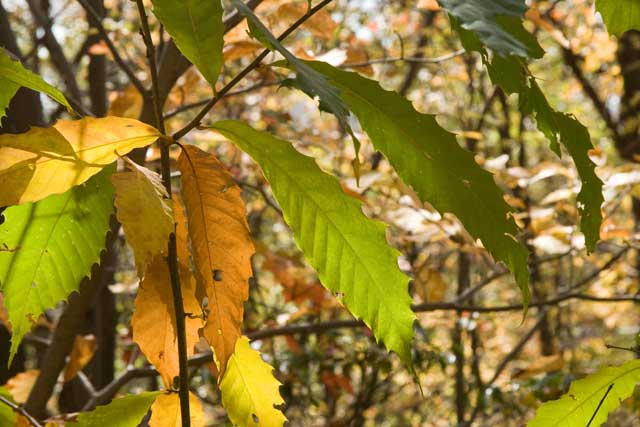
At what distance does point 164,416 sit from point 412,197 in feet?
4.18

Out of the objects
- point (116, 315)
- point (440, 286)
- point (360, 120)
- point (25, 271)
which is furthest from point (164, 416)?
point (116, 315)

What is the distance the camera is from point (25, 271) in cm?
66

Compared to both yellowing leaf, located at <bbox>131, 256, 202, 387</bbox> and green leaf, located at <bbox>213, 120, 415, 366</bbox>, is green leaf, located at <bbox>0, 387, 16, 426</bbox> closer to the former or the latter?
yellowing leaf, located at <bbox>131, 256, 202, 387</bbox>

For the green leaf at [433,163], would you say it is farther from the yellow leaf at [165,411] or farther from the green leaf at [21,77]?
the yellow leaf at [165,411]

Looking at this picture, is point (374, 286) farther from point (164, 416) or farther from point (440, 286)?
point (440, 286)

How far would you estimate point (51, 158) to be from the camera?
520 millimetres

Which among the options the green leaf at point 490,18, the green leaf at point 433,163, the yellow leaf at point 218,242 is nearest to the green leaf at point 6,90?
the yellow leaf at point 218,242

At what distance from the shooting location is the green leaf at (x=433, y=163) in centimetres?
61

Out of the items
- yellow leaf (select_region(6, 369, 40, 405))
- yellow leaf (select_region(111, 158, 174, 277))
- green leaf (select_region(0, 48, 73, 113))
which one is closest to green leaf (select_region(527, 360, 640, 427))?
yellow leaf (select_region(111, 158, 174, 277))

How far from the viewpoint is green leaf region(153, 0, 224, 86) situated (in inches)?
21.7

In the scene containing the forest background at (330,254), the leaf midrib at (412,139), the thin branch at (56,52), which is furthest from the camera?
the thin branch at (56,52)

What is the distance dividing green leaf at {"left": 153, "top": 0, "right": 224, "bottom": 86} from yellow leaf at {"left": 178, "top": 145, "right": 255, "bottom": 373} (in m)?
0.08

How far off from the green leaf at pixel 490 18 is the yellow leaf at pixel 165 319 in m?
0.34

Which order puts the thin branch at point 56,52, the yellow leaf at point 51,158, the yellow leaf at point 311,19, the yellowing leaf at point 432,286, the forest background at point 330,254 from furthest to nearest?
the yellowing leaf at point 432,286
the thin branch at point 56,52
the yellow leaf at point 311,19
the forest background at point 330,254
the yellow leaf at point 51,158
